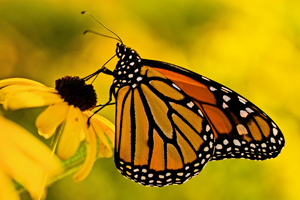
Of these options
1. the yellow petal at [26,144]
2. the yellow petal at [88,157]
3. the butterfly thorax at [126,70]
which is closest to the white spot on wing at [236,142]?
the butterfly thorax at [126,70]

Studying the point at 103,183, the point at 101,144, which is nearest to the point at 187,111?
the point at 101,144

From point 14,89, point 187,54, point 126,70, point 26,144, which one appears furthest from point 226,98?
point 187,54

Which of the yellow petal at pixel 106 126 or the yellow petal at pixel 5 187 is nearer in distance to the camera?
the yellow petal at pixel 5 187

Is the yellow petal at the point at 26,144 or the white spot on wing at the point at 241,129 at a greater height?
the white spot on wing at the point at 241,129

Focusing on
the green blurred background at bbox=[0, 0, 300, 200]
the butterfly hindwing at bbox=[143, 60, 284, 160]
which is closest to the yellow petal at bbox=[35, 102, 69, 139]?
the butterfly hindwing at bbox=[143, 60, 284, 160]

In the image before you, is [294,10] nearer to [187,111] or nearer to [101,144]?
[187,111]

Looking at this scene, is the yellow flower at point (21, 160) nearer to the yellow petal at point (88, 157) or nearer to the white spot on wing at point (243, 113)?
the yellow petal at point (88, 157)
